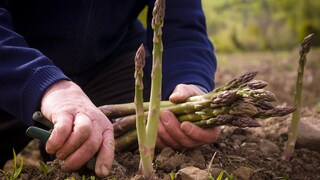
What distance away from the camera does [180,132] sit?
95.0 inches

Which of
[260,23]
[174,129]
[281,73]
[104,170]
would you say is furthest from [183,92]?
[260,23]

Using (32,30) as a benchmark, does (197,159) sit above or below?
below

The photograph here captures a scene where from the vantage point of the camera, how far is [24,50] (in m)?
2.43

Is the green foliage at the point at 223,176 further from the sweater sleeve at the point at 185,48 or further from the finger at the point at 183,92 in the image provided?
the sweater sleeve at the point at 185,48

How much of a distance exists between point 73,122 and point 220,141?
3.04 ft

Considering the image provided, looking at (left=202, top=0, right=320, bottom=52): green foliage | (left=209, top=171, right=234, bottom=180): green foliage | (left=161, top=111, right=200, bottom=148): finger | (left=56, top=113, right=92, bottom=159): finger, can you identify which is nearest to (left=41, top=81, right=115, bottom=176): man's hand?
(left=56, top=113, right=92, bottom=159): finger

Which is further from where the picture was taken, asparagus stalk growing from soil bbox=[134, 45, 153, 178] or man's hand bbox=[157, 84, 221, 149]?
man's hand bbox=[157, 84, 221, 149]

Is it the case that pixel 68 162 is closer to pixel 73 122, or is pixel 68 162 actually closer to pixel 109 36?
pixel 73 122

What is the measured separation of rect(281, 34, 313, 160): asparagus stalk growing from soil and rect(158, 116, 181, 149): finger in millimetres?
521

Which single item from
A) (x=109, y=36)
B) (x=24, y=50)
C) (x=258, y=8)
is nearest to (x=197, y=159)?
(x=24, y=50)

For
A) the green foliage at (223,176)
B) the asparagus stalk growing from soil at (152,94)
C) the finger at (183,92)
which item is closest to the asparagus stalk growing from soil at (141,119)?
the asparagus stalk growing from soil at (152,94)

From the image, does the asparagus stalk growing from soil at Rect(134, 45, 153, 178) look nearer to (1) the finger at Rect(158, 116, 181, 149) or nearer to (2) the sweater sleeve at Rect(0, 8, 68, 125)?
(1) the finger at Rect(158, 116, 181, 149)

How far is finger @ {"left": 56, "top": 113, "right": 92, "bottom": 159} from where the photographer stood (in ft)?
6.62

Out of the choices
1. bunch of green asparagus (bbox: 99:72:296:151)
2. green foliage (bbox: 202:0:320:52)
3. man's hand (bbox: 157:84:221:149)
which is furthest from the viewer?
green foliage (bbox: 202:0:320:52)
